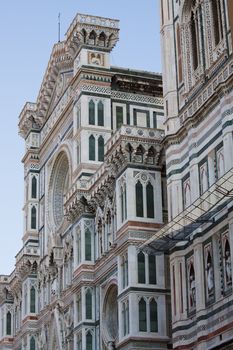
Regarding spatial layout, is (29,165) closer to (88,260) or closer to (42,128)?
(42,128)

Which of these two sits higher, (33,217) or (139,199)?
(33,217)

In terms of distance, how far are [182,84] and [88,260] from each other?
10163 millimetres

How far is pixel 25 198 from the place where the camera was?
50.2m

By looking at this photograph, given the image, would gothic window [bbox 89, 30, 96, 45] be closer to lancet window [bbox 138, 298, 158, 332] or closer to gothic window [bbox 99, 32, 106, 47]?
gothic window [bbox 99, 32, 106, 47]

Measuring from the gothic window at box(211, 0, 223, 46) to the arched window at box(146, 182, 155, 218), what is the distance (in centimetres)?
695

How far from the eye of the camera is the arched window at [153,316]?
31484 millimetres

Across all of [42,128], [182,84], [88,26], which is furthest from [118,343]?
[42,128]

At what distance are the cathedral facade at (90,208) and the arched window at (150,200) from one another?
0.16 feet

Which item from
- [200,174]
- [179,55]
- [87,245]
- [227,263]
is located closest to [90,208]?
[87,245]

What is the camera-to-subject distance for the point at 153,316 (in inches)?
1244

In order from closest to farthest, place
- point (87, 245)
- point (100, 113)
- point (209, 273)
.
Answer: point (209, 273), point (87, 245), point (100, 113)

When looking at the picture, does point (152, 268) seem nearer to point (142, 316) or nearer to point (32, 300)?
point (142, 316)

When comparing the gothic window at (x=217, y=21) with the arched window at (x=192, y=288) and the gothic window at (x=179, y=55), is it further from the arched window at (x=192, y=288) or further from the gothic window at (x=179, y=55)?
the arched window at (x=192, y=288)

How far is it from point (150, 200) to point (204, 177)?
17.7 feet
